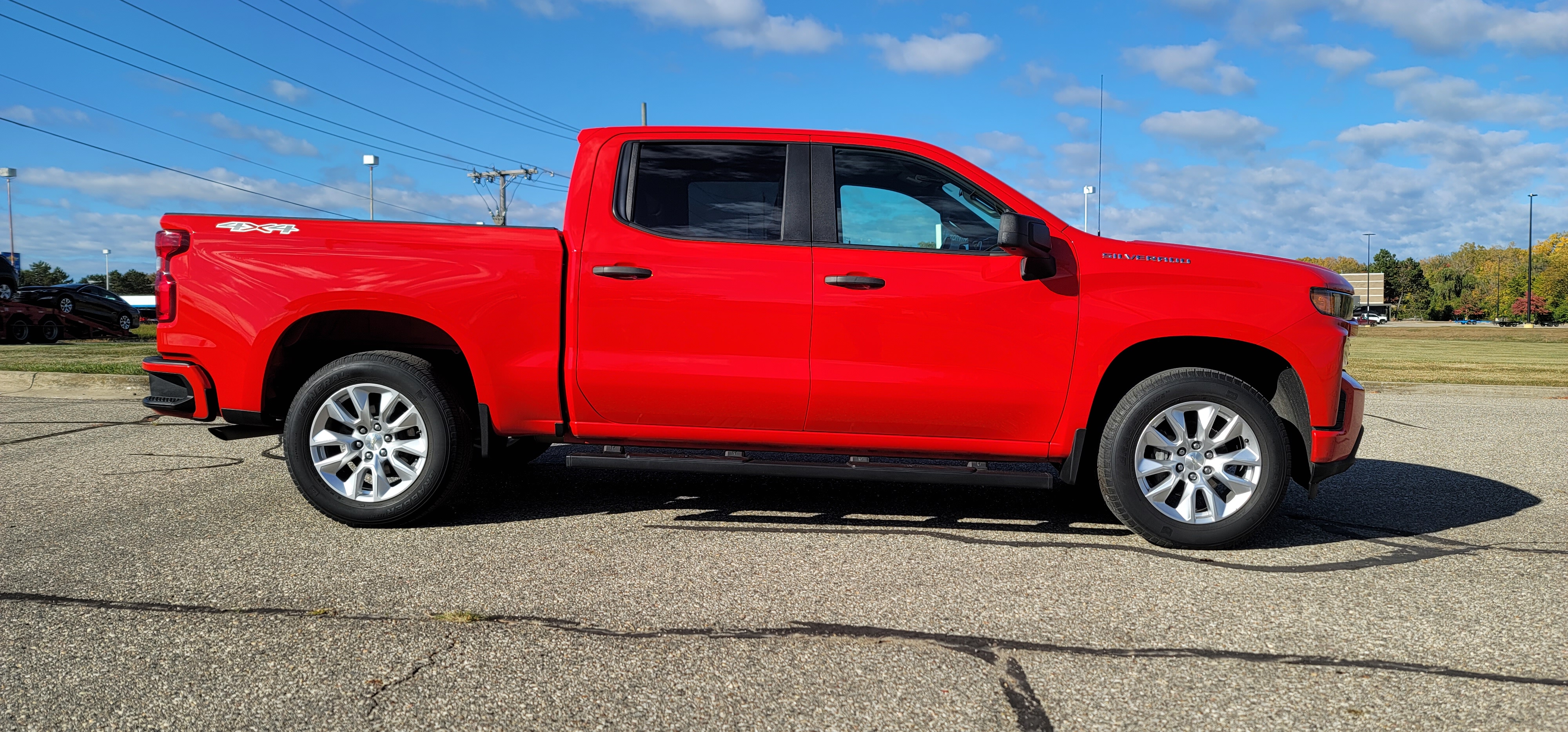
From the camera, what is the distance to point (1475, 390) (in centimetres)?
1288

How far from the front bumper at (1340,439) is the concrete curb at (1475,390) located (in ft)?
30.9

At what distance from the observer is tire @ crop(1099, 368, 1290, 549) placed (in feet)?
14.4

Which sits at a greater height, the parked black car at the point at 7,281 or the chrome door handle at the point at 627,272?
the parked black car at the point at 7,281

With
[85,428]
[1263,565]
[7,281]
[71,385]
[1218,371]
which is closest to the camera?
[1263,565]

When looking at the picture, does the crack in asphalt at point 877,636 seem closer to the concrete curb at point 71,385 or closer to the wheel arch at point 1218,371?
the wheel arch at point 1218,371

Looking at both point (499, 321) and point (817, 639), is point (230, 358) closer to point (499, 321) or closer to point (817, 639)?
point (499, 321)

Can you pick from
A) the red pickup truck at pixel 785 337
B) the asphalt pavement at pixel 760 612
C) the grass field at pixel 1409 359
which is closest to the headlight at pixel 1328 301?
the red pickup truck at pixel 785 337

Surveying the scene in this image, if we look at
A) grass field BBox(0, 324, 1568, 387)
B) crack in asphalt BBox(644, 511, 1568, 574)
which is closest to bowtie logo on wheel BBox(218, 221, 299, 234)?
crack in asphalt BBox(644, 511, 1568, 574)

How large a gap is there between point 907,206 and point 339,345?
119 inches

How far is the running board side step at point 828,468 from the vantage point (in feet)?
14.5

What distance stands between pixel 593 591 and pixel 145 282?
143 meters

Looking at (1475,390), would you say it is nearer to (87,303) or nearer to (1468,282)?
(87,303)

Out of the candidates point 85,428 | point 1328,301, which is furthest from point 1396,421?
point 85,428

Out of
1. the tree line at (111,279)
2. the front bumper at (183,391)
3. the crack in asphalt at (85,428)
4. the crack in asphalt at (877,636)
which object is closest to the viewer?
the crack in asphalt at (877,636)
